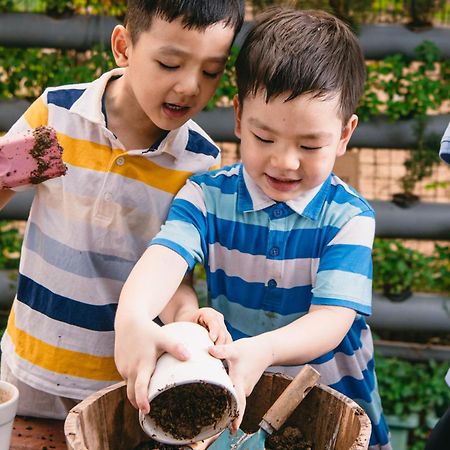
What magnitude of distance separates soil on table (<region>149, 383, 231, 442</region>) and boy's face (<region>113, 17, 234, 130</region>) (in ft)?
1.86

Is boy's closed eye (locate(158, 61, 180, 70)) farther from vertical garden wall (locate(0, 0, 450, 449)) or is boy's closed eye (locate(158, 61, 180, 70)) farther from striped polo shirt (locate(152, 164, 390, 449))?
vertical garden wall (locate(0, 0, 450, 449))

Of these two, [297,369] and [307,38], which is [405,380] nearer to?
[297,369]

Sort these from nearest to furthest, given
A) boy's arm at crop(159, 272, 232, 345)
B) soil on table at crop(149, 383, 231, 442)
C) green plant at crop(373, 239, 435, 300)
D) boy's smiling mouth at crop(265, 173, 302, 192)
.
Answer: soil on table at crop(149, 383, 231, 442)
boy's arm at crop(159, 272, 232, 345)
boy's smiling mouth at crop(265, 173, 302, 192)
green plant at crop(373, 239, 435, 300)

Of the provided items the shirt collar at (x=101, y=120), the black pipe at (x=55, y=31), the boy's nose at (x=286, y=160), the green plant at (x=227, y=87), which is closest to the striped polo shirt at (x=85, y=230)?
the shirt collar at (x=101, y=120)

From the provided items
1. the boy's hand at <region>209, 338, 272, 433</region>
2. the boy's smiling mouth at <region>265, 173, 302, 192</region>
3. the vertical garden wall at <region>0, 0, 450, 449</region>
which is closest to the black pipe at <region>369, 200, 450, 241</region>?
the vertical garden wall at <region>0, 0, 450, 449</region>

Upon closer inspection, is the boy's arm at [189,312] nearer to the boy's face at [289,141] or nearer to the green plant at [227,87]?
the boy's face at [289,141]

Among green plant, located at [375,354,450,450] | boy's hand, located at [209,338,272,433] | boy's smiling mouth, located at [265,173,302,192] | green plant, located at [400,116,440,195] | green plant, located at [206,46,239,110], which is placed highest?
boy's smiling mouth, located at [265,173,302,192]

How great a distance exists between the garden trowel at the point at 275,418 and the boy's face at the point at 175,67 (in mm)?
565

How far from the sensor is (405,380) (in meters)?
3.45

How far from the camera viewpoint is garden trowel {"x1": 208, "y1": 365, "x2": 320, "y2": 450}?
1.43 meters

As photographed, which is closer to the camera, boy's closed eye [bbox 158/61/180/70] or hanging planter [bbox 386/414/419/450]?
boy's closed eye [bbox 158/61/180/70]

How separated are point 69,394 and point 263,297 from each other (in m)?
0.50

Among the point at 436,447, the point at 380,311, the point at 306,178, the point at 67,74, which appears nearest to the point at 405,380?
the point at 380,311

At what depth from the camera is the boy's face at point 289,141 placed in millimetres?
1517
